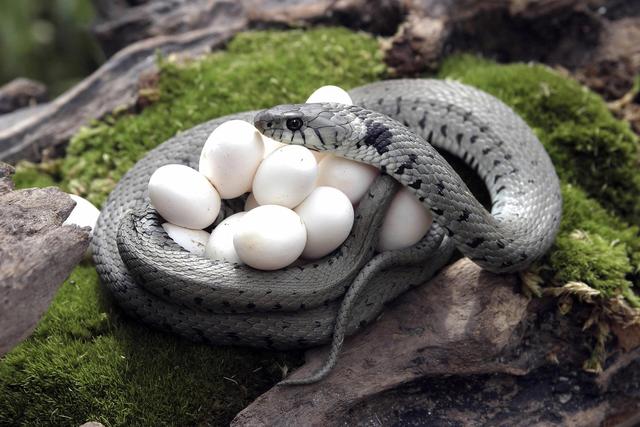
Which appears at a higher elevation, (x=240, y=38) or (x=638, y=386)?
(x=240, y=38)

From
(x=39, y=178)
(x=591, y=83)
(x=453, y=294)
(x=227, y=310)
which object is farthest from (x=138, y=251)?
(x=591, y=83)

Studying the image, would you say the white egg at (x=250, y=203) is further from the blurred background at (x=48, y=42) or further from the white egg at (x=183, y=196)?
the blurred background at (x=48, y=42)

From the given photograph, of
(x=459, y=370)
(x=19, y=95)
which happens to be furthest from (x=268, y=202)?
(x=19, y=95)

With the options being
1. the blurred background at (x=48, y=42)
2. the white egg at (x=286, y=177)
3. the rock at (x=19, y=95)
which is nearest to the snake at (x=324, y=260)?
the white egg at (x=286, y=177)

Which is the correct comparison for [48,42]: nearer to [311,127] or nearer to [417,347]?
[311,127]

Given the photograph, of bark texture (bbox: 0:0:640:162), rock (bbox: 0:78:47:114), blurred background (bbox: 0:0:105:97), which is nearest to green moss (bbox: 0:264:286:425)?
bark texture (bbox: 0:0:640:162)

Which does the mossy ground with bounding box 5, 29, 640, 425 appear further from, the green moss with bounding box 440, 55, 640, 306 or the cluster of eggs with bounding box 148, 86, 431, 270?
the cluster of eggs with bounding box 148, 86, 431, 270

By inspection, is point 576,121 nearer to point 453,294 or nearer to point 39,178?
point 453,294
